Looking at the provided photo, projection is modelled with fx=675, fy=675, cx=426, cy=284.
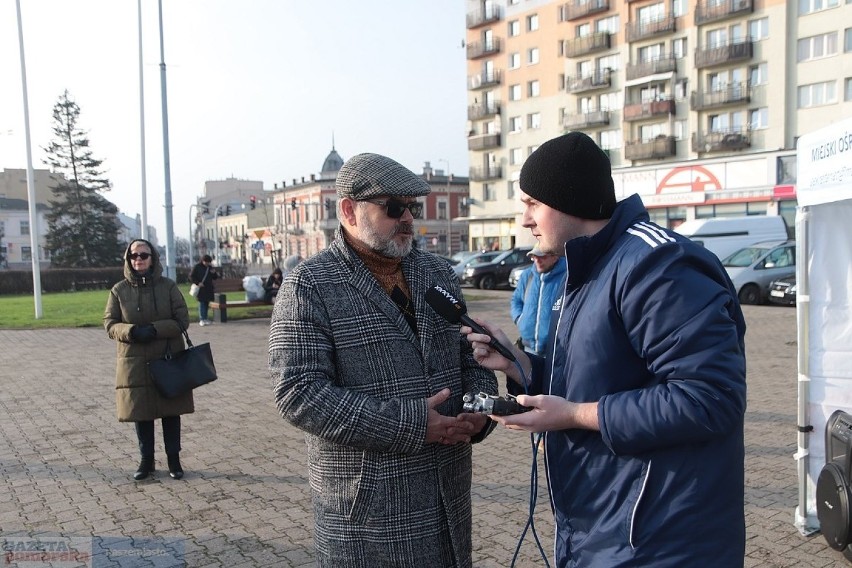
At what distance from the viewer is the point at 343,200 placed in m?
2.61

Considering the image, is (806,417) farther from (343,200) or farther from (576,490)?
(343,200)

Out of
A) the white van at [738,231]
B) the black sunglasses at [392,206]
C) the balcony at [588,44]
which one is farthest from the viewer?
the balcony at [588,44]

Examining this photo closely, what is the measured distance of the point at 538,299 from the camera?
5.88 m

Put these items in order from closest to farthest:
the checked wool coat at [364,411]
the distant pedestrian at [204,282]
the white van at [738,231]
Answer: the checked wool coat at [364,411] → the distant pedestrian at [204,282] → the white van at [738,231]

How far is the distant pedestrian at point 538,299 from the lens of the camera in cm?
529

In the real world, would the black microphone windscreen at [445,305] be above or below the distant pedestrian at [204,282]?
above

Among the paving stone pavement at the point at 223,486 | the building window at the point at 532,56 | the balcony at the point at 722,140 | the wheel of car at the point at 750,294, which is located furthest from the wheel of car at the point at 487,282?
the building window at the point at 532,56

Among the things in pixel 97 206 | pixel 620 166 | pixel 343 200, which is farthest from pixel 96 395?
pixel 97 206

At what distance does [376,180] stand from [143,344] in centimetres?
411

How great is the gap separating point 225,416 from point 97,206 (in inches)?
2419

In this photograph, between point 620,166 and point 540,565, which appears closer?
point 540,565

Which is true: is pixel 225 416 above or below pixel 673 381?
below

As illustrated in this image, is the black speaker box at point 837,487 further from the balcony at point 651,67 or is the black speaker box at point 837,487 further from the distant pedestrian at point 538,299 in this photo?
the balcony at point 651,67

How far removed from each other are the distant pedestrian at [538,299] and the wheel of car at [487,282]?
73.0 ft
